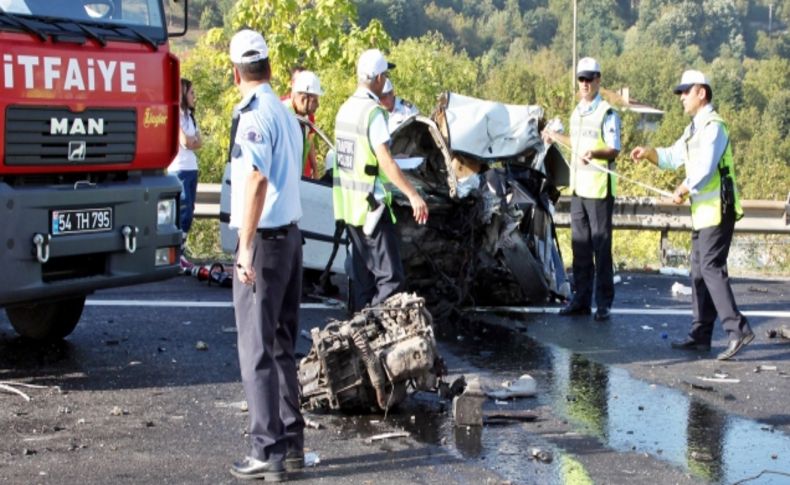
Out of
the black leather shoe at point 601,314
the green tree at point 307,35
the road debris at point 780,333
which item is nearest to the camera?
the road debris at point 780,333

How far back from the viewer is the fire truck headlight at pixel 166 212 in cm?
779

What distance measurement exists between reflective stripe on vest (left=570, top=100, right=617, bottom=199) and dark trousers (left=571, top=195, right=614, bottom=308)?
9cm

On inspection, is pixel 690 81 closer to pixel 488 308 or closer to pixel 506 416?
pixel 488 308

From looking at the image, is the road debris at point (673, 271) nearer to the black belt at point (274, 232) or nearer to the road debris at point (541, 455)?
the road debris at point (541, 455)

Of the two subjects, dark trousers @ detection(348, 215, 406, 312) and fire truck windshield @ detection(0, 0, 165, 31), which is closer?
fire truck windshield @ detection(0, 0, 165, 31)

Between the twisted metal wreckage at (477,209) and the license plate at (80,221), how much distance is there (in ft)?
5.19

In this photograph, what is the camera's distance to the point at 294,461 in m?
5.73

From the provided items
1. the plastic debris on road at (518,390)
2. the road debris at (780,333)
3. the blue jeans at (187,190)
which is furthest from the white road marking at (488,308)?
the plastic debris on road at (518,390)

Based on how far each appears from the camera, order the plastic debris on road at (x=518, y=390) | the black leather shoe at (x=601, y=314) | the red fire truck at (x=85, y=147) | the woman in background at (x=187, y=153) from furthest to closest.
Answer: the woman in background at (x=187, y=153) < the black leather shoe at (x=601, y=314) < the plastic debris on road at (x=518, y=390) < the red fire truck at (x=85, y=147)

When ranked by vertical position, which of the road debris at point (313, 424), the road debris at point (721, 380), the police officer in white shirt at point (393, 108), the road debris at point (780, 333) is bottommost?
the road debris at point (721, 380)

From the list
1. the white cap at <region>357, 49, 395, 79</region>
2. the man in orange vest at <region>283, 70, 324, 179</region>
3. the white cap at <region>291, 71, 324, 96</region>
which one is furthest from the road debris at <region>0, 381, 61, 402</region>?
the white cap at <region>291, 71, 324, 96</region>

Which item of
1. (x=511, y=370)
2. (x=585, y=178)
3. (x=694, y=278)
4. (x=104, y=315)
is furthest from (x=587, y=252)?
(x=104, y=315)

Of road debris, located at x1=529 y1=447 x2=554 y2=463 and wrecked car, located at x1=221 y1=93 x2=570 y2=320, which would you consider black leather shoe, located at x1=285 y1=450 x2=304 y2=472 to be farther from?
wrecked car, located at x1=221 y1=93 x2=570 y2=320

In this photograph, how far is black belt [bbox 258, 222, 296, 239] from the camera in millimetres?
5543
